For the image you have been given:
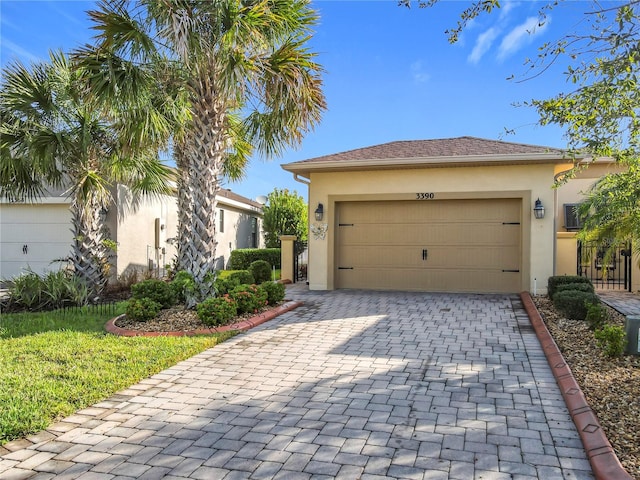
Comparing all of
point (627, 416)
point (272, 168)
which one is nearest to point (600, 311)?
point (627, 416)

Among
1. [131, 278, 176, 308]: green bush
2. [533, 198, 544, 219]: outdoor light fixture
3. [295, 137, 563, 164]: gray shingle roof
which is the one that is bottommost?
[131, 278, 176, 308]: green bush

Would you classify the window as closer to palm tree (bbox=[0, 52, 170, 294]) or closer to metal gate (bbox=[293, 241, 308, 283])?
metal gate (bbox=[293, 241, 308, 283])

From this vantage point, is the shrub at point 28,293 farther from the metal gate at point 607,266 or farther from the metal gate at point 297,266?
the metal gate at point 607,266

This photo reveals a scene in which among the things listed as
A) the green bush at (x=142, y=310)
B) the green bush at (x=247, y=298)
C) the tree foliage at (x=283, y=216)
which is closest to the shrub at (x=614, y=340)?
the green bush at (x=247, y=298)

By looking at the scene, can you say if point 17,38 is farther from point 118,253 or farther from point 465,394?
point 465,394

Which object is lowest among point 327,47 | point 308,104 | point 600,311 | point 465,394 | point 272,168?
point 465,394

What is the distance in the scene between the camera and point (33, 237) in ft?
45.5

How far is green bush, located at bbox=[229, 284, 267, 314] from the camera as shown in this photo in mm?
8406

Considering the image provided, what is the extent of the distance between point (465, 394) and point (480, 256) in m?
7.55

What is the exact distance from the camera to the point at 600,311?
265 inches

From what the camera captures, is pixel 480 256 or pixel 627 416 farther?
pixel 480 256

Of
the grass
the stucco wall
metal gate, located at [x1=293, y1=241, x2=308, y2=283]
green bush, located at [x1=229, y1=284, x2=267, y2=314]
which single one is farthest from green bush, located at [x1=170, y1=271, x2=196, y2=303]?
metal gate, located at [x1=293, y1=241, x2=308, y2=283]

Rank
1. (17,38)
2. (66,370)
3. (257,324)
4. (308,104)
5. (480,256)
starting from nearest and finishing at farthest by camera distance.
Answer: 1. (66,370)
2. (257,324)
3. (308,104)
4. (17,38)
5. (480,256)

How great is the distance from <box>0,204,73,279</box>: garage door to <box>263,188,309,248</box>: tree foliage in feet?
30.7
